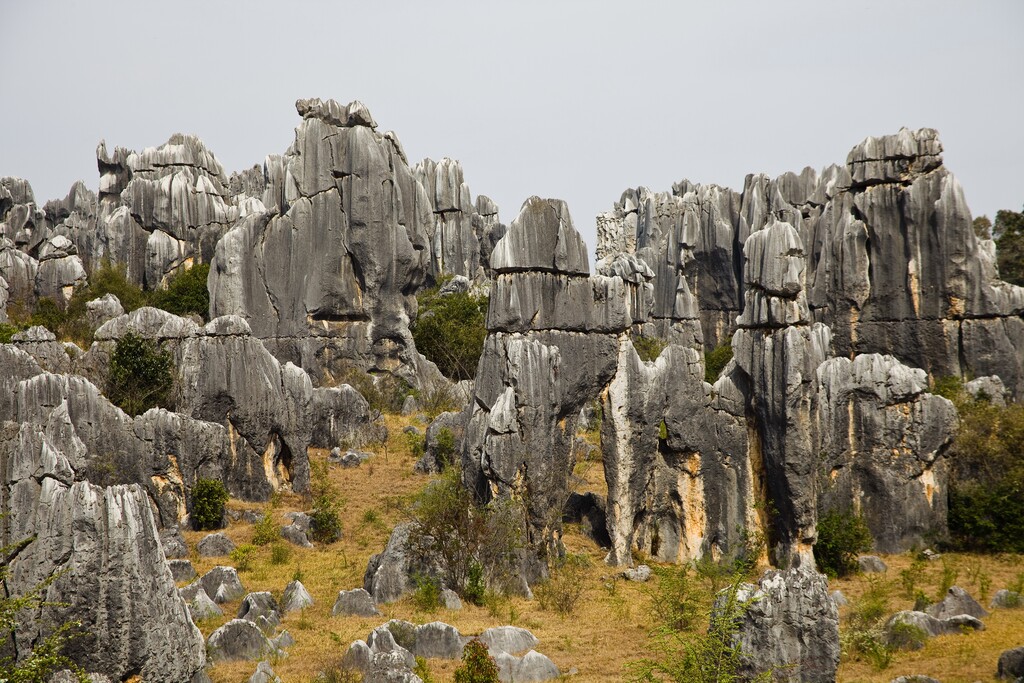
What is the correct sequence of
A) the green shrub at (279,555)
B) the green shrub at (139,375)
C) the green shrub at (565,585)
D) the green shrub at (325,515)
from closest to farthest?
1. the green shrub at (565,585)
2. the green shrub at (279,555)
3. the green shrub at (325,515)
4. the green shrub at (139,375)

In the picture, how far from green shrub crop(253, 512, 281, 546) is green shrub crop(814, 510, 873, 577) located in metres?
10.5

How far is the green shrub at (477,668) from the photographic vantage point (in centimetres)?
1142

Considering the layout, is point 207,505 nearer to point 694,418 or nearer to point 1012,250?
point 694,418

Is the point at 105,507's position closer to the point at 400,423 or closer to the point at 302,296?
the point at 400,423

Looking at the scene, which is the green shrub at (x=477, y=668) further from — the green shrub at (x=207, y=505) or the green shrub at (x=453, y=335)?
the green shrub at (x=453, y=335)

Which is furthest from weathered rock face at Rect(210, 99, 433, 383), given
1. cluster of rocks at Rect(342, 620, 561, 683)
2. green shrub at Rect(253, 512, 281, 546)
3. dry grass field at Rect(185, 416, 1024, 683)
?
cluster of rocks at Rect(342, 620, 561, 683)

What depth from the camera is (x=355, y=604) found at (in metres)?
14.9

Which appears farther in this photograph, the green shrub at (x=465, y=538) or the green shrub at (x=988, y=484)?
the green shrub at (x=988, y=484)

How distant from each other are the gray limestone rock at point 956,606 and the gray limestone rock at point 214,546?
12229mm

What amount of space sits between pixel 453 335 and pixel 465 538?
71.6 feet

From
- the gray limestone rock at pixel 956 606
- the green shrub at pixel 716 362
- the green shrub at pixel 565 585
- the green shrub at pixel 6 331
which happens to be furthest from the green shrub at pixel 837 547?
the green shrub at pixel 6 331

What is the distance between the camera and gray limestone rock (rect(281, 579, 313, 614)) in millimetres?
14961

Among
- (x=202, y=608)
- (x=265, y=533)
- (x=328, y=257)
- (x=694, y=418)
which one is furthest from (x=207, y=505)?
(x=328, y=257)

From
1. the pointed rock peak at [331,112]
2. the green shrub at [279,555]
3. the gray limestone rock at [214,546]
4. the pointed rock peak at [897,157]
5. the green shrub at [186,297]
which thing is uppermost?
the pointed rock peak at [331,112]
